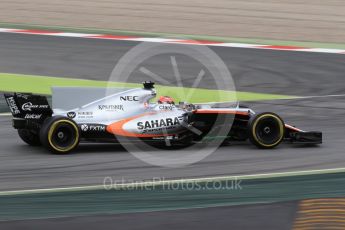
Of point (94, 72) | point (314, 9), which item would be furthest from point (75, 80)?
point (314, 9)

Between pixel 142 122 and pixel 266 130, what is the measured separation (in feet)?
5.59

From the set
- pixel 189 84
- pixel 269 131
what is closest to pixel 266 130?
pixel 269 131

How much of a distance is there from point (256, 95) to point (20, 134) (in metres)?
6.09

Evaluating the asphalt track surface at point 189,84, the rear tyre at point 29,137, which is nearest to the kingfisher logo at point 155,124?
the asphalt track surface at point 189,84

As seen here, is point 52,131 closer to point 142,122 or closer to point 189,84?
point 142,122

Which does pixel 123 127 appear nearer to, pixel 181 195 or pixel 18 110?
pixel 18 110

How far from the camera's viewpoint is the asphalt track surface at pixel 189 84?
10.6 m

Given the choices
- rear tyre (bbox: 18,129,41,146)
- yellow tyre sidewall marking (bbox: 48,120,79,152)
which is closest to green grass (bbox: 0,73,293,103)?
rear tyre (bbox: 18,129,41,146)

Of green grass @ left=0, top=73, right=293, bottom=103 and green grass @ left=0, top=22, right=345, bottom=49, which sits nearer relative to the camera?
green grass @ left=0, top=73, right=293, bottom=103

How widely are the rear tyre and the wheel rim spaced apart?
3.03 m

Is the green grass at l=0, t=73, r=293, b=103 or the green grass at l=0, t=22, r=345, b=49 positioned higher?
the green grass at l=0, t=22, r=345, b=49

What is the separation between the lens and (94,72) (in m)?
18.8

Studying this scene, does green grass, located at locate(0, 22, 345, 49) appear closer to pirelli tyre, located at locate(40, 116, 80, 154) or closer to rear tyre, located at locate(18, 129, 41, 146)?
rear tyre, located at locate(18, 129, 41, 146)

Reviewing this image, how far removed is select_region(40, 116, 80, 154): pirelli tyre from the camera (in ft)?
36.4
